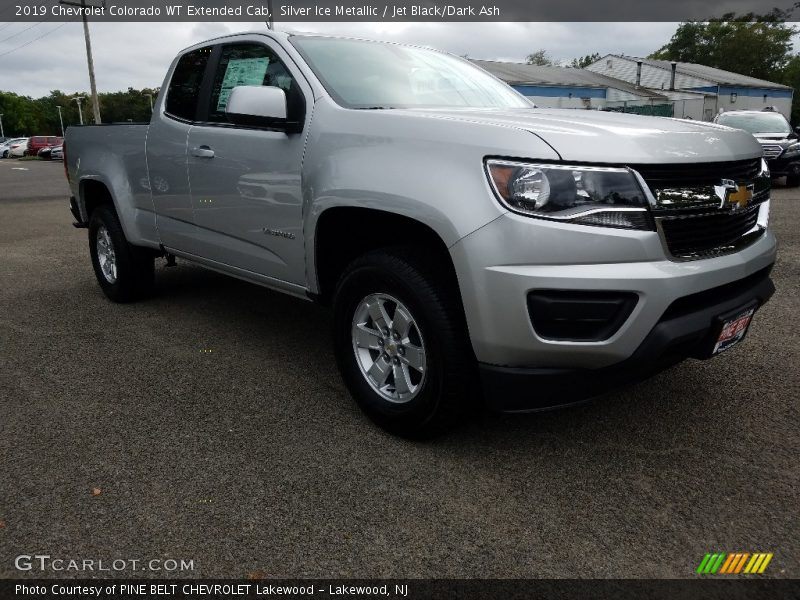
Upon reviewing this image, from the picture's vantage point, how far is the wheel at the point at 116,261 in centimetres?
503

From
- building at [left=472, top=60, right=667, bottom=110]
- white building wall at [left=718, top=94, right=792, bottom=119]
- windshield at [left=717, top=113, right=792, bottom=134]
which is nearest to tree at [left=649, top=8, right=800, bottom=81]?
white building wall at [left=718, top=94, right=792, bottom=119]

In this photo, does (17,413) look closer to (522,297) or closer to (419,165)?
(419,165)

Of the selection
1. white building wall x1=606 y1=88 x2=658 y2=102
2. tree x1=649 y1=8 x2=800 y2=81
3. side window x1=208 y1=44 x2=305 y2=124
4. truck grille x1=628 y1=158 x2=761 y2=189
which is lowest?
truck grille x1=628 y1=158 x2=761 y2=189

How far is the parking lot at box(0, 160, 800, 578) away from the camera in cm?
224

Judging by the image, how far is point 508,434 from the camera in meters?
3.04

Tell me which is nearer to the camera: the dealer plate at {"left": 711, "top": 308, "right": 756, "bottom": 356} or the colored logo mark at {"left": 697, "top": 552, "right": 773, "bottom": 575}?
the colored logo mark at {"left": 697, "top": 552, "right": 773, "bottom": 575}

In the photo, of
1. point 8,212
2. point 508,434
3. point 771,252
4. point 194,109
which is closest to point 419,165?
point 508,434

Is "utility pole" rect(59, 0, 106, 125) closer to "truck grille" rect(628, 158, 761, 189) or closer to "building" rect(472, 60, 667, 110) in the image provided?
"building" rect(472, 60, 667, 110)

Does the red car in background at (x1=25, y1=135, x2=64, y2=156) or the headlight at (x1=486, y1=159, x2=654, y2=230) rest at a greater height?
the headlight at (x1=486, y1=159, x2=654, y2=230)

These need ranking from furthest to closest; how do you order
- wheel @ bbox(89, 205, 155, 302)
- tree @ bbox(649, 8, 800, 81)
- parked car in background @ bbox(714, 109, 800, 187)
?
1. tree @ bbox(649, 8, 800, 81)
2. parked car in background @ bbox(714, 109, 800, 187)
3. wheel @ bbox(89, 205, 155, 302)

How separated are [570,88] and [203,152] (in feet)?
138

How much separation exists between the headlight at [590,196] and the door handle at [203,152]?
2.14 m

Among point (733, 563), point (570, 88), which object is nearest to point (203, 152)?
point (733, 563)

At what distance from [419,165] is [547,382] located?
972 mm
